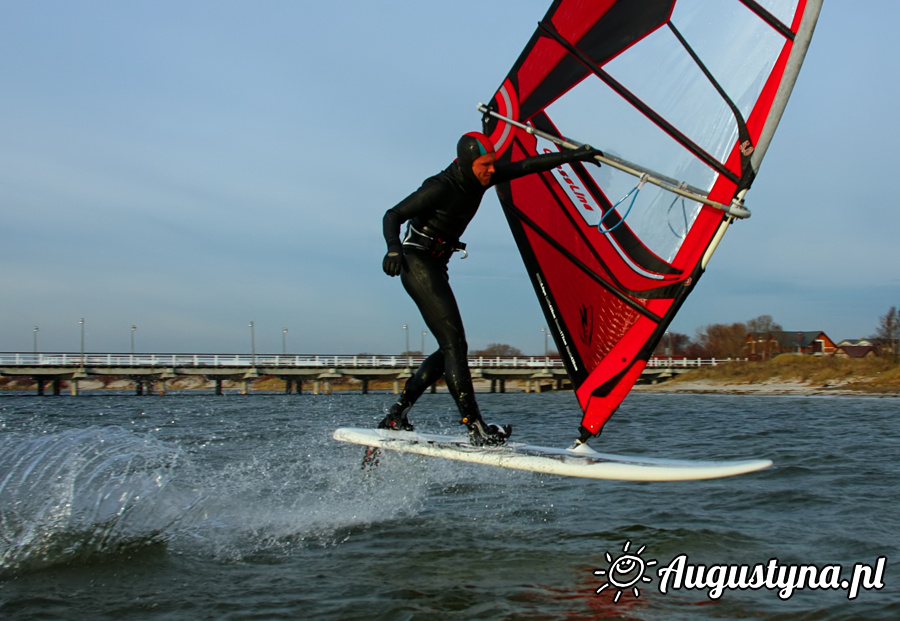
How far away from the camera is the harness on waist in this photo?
17.3ft

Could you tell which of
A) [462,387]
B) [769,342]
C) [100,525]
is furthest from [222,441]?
[769,342]

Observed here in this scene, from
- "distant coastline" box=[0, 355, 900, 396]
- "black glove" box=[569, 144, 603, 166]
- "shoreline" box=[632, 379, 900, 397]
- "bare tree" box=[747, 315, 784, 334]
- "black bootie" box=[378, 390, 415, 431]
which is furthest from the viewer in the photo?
"bare tree" box=[747, 315, 784, 334]

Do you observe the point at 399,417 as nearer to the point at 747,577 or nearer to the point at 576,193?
the point at 576,193

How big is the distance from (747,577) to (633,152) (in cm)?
272

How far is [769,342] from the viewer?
74.6 meters

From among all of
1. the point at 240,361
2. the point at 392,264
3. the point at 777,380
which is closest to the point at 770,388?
the point at 777,380

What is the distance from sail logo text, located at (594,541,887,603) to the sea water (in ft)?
0.04

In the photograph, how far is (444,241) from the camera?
5324 mm

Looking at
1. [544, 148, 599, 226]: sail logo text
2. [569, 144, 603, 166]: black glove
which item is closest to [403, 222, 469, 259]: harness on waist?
[544, 148, 599, 226]: sail logo text

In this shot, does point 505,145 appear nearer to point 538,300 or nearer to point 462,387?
point 538,300

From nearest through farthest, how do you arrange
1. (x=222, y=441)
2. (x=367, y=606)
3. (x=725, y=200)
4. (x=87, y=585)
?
(x=367, y=606)
(x=87, y=585)
(x=725, y=200)
(x=222, y=441)

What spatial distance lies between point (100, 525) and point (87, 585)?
915mm

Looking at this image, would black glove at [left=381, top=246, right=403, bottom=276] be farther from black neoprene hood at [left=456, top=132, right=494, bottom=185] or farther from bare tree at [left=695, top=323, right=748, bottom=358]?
bare tree at [left=695, top=323, right=748, bottom=358]

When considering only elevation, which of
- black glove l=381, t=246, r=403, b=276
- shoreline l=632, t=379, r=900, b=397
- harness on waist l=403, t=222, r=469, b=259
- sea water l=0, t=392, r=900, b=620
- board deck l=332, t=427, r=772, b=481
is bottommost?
shoreline l=632, t=379, r=900, b=397
